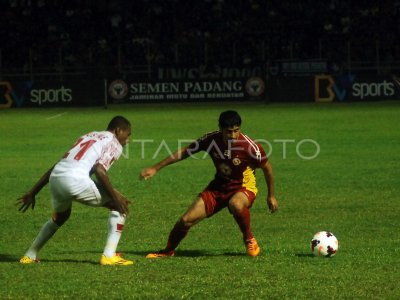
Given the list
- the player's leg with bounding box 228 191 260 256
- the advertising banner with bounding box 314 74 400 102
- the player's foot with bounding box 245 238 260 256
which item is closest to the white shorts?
the player's leg with bounding box 228 191 260 256

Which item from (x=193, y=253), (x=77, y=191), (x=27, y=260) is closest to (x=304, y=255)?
(x=193, y=253)

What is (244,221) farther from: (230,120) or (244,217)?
(230,120)

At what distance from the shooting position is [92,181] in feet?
30.0

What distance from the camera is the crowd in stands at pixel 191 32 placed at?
43.5 meters

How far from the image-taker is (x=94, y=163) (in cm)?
910

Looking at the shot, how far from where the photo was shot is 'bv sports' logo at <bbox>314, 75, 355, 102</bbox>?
38844 millimetres

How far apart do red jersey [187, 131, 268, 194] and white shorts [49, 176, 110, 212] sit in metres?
1.25

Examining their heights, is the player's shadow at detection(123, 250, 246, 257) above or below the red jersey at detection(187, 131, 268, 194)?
below

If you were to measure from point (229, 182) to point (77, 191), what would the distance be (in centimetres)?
184

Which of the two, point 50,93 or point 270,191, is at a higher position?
point 270,191

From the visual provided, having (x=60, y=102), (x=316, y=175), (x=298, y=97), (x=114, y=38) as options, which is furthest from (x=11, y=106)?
(x=316, y=175)

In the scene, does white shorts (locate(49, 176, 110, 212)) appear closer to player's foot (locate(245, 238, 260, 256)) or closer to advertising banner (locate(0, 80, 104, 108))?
player's foot (locate(245, 238, 260, 256))

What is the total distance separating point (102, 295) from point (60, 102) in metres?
32.2

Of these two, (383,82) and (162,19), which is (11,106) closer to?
(162,19)
